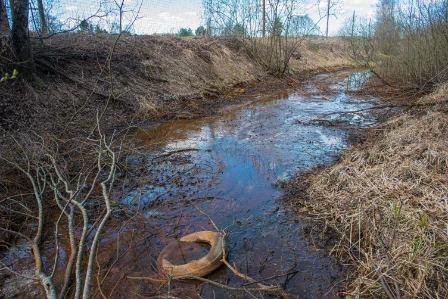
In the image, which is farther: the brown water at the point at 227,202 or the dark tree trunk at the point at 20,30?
the dark tree trunk at the point at 20,30

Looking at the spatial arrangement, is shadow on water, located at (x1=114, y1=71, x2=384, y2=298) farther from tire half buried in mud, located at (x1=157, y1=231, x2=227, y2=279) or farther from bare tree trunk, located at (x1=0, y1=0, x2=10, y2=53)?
bare tree trunk, located at (x1=0, y1=0, x2=10, y2=53)

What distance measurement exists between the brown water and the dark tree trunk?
139 inches

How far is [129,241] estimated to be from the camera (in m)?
3.54

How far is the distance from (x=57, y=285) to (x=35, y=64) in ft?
23.0

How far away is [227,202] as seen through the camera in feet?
14.2

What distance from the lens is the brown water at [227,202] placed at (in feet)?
9.63

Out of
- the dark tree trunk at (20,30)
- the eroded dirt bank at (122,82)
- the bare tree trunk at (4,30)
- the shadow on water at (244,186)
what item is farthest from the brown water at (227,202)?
the bare tree trunk at (4,30)

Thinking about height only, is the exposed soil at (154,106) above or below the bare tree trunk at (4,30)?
below

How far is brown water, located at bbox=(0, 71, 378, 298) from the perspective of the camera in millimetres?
2936

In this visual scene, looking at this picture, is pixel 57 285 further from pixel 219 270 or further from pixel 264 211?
pixel 264 211

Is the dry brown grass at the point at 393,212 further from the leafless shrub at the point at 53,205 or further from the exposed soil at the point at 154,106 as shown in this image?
the leafless shrub at the point at 53,205

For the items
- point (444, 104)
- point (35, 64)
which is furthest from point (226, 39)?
point (444, 104)

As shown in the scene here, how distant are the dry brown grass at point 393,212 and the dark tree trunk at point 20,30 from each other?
7.36 metres

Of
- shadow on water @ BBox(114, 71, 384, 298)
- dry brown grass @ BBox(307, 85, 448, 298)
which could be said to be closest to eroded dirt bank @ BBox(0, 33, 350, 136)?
shadow on water @ BBox(114, 71, 384, 298)
